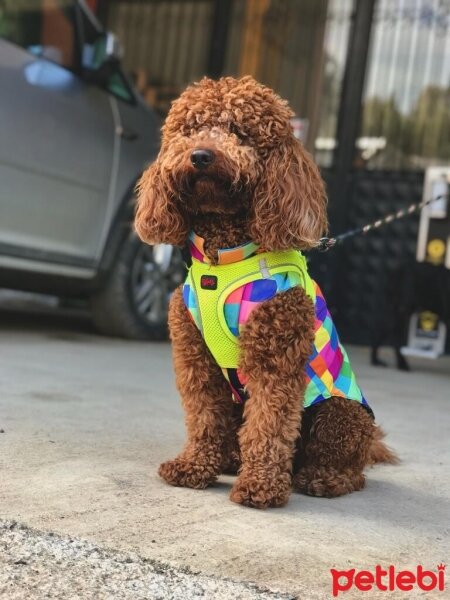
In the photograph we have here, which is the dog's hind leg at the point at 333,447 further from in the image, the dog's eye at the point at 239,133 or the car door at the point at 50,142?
the car door at the point at 50,142

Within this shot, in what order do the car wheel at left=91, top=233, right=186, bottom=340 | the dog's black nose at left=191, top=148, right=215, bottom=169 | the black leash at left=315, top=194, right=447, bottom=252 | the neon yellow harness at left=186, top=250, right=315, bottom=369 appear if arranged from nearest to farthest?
the dog's black nose at left=191, top=148, right=215, bottom=169 → the neon yellow harness at left=186, top=250, right=315, bottom=369 → the black leash at left=315, top=194, right=447, bottom=252 → the car wheel at left=91, top=233, right=186, bottom=340

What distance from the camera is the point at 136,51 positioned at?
343 inches

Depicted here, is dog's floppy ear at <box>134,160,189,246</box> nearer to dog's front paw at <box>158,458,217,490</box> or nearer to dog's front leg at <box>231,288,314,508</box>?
dog's front leg at <box>231,288,314,508</box>

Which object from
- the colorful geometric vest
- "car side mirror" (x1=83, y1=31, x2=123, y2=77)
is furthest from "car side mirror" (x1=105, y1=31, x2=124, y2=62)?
the colorful geometric vest

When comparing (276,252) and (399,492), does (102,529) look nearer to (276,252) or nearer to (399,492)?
(276,252)

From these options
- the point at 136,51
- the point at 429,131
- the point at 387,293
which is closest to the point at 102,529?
the point at 387,293

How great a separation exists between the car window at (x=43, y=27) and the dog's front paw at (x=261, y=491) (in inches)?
145

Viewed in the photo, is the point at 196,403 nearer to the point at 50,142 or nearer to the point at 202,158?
the point at 202,158

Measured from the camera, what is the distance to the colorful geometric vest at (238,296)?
2.65m

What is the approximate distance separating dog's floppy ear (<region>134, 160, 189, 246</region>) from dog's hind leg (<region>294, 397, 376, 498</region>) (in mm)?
724

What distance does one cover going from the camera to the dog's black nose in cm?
246

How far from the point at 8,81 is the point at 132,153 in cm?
110
